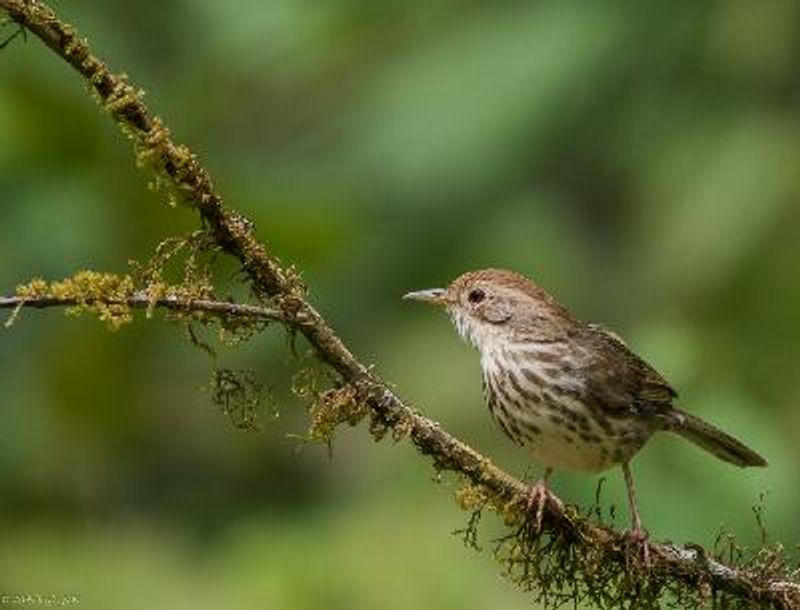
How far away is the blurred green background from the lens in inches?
228

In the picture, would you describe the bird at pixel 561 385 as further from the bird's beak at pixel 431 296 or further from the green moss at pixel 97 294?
the green moss at pixel 97 294

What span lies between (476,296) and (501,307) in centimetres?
9

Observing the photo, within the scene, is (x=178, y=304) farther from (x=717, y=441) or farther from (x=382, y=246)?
(x=382, y=246)

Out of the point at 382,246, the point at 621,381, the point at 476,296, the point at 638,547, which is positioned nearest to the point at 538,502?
the point at 638,547

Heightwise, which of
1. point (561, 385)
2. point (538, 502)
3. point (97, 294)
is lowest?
point (97, 294)

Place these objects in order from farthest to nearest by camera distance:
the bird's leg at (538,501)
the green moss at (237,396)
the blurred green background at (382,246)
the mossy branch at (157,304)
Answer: the blurred green background at (382,246) → the bird's leg at (538,501) → the green moss at (237,396) → the mossy branch at (157,304)

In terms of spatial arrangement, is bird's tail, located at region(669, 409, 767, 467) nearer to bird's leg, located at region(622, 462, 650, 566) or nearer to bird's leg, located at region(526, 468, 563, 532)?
bird's leg, located at region(622, 462, 650, 566)

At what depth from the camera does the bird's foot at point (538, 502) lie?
14.7 feet

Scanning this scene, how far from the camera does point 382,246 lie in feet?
25.3

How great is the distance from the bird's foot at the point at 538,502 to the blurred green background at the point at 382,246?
97cm

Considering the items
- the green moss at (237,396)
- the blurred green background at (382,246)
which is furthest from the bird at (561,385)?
the green moss at (237,396)

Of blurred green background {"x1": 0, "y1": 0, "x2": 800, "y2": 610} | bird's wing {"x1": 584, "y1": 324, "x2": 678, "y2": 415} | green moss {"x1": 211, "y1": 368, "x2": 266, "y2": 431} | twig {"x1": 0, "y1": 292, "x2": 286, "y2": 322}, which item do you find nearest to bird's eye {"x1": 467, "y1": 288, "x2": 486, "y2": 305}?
bird's wing {"x1": 584, "y1": 324, "x2": 678, "y2": 415}

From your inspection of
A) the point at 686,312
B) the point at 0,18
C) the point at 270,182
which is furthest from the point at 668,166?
the point at 0,18

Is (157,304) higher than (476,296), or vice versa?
(476,296)
